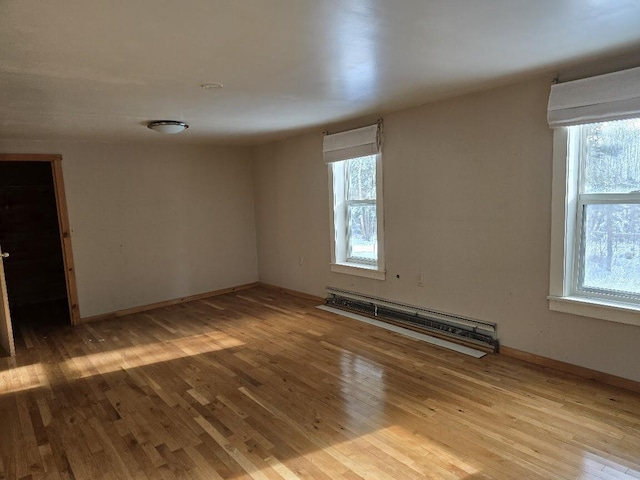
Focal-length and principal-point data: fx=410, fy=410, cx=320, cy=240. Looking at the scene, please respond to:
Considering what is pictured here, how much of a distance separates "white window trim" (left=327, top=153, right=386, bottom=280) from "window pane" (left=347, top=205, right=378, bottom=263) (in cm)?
11

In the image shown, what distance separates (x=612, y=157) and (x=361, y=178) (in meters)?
2.44

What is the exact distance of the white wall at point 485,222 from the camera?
3014 millimetres

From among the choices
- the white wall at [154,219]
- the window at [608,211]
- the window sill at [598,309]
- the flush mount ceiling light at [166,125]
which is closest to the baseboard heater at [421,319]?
the window sill at [598,309]

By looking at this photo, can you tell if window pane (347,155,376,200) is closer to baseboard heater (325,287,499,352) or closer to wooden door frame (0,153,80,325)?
baseboard heater (325,287,499,352)

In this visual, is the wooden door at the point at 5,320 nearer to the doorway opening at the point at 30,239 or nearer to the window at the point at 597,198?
the doorway opening at the point at 30,239

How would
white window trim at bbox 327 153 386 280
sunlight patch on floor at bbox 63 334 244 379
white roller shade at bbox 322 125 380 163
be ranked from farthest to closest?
white window trim at bbox 327 153 386 280, white roller shade at bbox 322 125 380 163, sunlight patch on floor at bbox 63 334 244 379

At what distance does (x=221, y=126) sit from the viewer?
4.37m

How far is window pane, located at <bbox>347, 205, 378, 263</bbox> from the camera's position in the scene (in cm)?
461

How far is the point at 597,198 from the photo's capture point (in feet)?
9.31

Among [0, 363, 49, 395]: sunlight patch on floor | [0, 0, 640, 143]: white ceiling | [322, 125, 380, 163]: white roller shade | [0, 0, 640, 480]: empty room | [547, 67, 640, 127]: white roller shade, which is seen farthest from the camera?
[322, 125, 380, 163]: white roller shade

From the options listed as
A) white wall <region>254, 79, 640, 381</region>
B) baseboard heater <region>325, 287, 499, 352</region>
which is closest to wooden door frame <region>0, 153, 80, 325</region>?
baseboard heater <region>325, 287, 499, 352</region>

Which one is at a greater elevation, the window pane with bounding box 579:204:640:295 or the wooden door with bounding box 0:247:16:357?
the window pane with bounding box 579:204:640:295

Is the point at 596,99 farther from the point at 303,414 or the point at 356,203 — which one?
the point at 303,414

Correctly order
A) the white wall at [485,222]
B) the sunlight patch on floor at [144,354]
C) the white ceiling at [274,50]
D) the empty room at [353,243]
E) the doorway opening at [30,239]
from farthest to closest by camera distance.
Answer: the doorway opening at [30,239] → the sunlight patch on floor at [144,354] → the white wall at [485,222] → the empty room at [353,243] → the white ceiling at [274,50]
